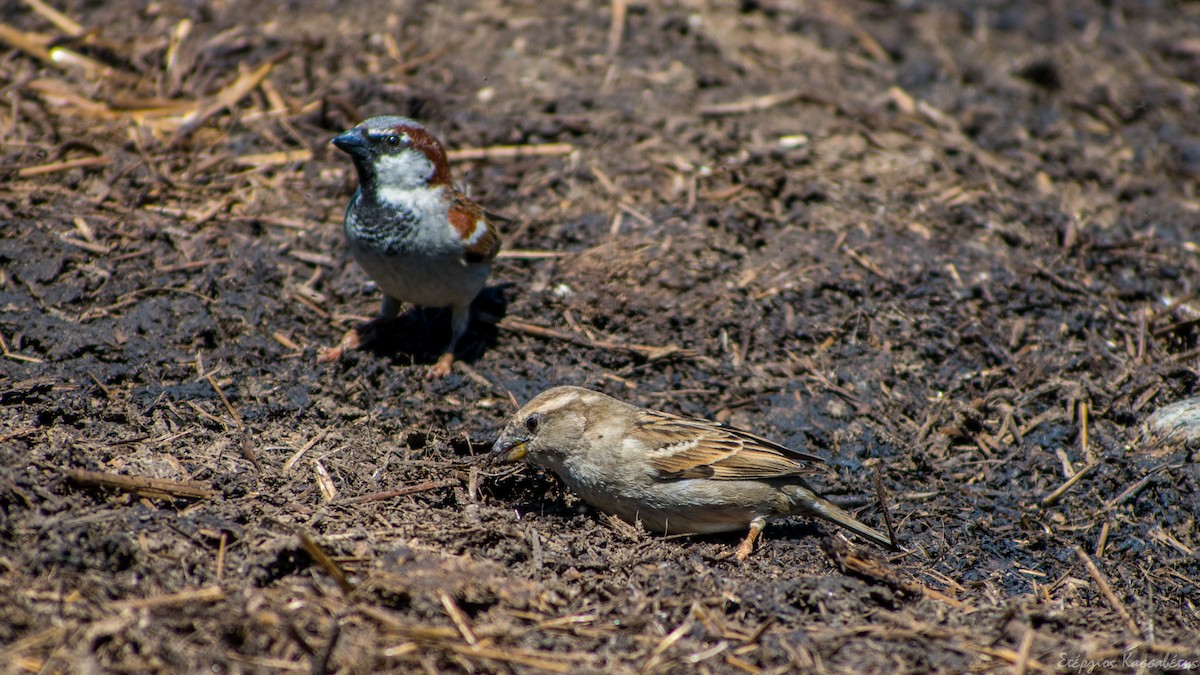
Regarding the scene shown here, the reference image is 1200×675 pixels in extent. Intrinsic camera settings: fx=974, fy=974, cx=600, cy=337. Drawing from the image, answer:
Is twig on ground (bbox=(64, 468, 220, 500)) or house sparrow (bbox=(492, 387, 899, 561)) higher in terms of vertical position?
twig on ground (bbox=(64, 468, 220, 500))

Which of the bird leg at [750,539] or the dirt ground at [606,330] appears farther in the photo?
the bird leg at [750,539]

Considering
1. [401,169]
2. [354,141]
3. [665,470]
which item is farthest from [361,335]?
[665,470]

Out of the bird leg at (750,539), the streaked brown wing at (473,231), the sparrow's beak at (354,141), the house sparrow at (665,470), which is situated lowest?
the bird leg at (750,539)

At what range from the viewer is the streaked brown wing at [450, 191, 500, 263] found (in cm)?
578

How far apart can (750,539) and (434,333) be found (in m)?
2.50

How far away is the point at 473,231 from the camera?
5840 mm

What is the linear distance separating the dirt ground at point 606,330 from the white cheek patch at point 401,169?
1026 mm

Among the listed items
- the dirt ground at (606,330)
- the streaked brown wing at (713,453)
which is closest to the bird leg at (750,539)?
the dirt ground at (606,330)

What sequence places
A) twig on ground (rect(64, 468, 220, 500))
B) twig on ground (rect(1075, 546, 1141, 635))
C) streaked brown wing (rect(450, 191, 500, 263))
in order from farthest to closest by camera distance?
streaked brown wing (rect(450, 191, 500, 263))
twig on ground (rect(1075, 546, 1141, 635))
twig on ground (rect(64, 468, 220, 500))

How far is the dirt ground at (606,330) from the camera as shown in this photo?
3.92 m

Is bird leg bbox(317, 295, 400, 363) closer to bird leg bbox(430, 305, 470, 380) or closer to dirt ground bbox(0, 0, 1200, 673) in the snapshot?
dirt ground bbox(0, 0, 1200, 673)

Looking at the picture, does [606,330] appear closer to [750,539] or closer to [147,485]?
[750,539]

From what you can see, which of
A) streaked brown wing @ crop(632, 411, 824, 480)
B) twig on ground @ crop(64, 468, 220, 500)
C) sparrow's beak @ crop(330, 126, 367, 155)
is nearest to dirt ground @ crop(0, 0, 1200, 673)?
twig on ground @ crop(64, 468, 220, 500)

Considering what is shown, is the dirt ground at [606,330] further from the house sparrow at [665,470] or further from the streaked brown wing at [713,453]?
the streaked brown wing at [713,453]
